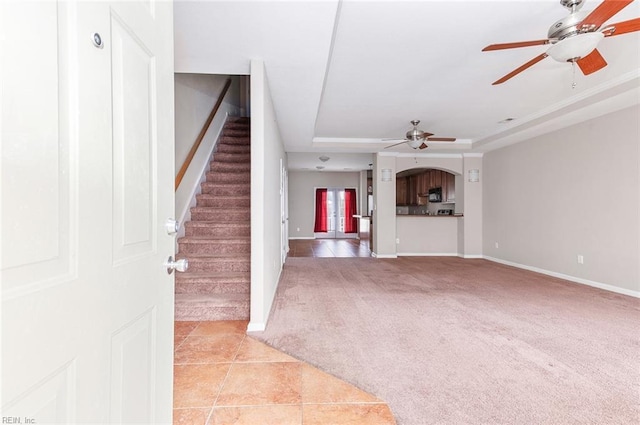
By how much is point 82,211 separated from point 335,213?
10659 millimetres

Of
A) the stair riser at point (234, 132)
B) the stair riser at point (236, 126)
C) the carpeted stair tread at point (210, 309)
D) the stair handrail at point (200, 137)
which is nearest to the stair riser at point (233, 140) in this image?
the stair riser at point (234, 132)

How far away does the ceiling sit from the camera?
216 cm

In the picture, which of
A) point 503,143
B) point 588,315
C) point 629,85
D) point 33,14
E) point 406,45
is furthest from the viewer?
point 503,143

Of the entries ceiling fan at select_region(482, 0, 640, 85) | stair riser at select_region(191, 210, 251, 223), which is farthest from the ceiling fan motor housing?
stair riser at select_region(191, 210, 251, 223)

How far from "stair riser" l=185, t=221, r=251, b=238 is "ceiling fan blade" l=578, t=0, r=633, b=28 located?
348cm

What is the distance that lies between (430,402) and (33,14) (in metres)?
2.07

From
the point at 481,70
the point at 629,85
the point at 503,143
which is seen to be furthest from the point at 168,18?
the point at 503,143

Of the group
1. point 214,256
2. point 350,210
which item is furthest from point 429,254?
point 214,256

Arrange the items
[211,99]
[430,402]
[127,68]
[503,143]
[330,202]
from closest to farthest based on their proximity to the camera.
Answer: [127,68], [430,402], [211,99], [503,143], [330,202]

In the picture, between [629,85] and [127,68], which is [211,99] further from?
[629,85]

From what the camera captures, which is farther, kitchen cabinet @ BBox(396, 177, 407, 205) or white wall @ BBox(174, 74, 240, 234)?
kitchen cabinet @ BBox(396, 177, 407, 205)

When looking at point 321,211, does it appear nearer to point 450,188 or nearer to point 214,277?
point 450,188

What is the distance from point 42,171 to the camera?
1.83 ft

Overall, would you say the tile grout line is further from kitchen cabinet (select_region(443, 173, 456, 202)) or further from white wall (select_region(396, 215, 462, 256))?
kitchen cabinet (select_region(443, 173, 456, 202))
